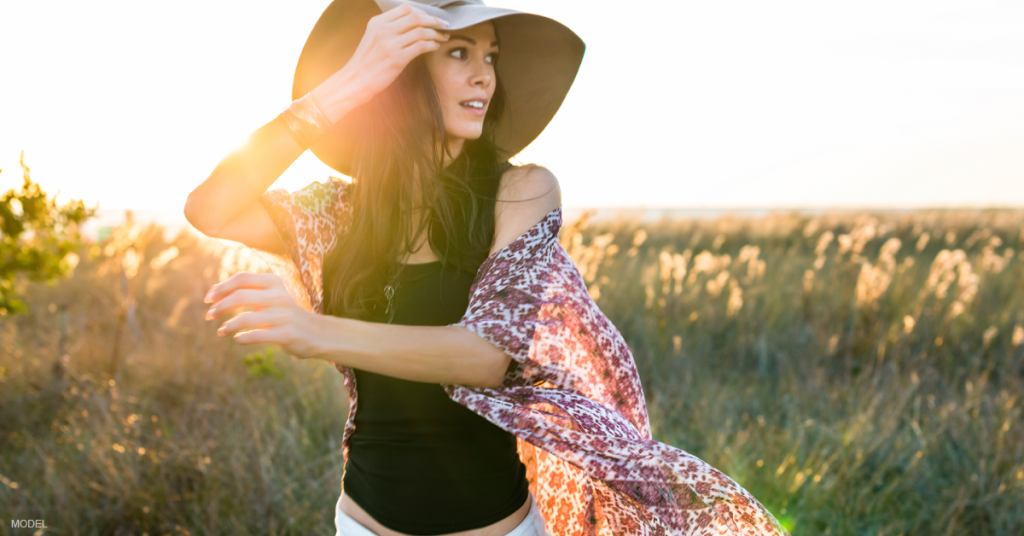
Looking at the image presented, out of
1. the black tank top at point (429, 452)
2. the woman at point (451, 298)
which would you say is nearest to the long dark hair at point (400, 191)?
the woman at point (451, 298)

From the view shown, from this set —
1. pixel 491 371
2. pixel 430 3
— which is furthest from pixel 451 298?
pixel 430 3

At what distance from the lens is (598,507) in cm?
156

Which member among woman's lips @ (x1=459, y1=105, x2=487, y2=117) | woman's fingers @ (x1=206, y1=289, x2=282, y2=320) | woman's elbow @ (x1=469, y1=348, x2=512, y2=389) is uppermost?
woman's lips @ (x1=459, y1=105, x2=487, y2=117)

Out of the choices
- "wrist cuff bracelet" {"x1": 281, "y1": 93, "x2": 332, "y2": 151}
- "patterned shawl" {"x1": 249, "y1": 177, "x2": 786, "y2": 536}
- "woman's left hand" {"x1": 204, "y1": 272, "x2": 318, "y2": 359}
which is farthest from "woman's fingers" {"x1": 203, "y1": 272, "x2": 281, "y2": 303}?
"wrist cuff bracelet" {"x1": 281, "y1": 93, "x2": 332, "y2": 151}

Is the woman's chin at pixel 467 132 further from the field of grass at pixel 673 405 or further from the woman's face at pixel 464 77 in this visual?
the field of grass at pixel 673 405

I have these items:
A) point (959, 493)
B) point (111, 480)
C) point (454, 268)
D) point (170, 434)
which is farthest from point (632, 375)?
point (170, 434)

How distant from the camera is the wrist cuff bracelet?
1.36m

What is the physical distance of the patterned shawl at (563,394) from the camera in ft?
4.17

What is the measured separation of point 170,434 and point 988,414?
5.22m

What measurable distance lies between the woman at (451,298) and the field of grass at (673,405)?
1.72 m

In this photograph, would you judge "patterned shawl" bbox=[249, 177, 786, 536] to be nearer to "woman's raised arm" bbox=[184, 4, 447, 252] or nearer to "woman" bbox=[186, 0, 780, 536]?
"woman" bbox=[186, 0, 780, 536]

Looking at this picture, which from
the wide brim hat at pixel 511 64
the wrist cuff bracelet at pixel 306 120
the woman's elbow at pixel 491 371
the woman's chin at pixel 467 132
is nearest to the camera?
the woman's elbow at pixel 491 371

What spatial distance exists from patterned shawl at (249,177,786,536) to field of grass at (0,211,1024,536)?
1.72m

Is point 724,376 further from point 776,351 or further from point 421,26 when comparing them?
point 421,26
